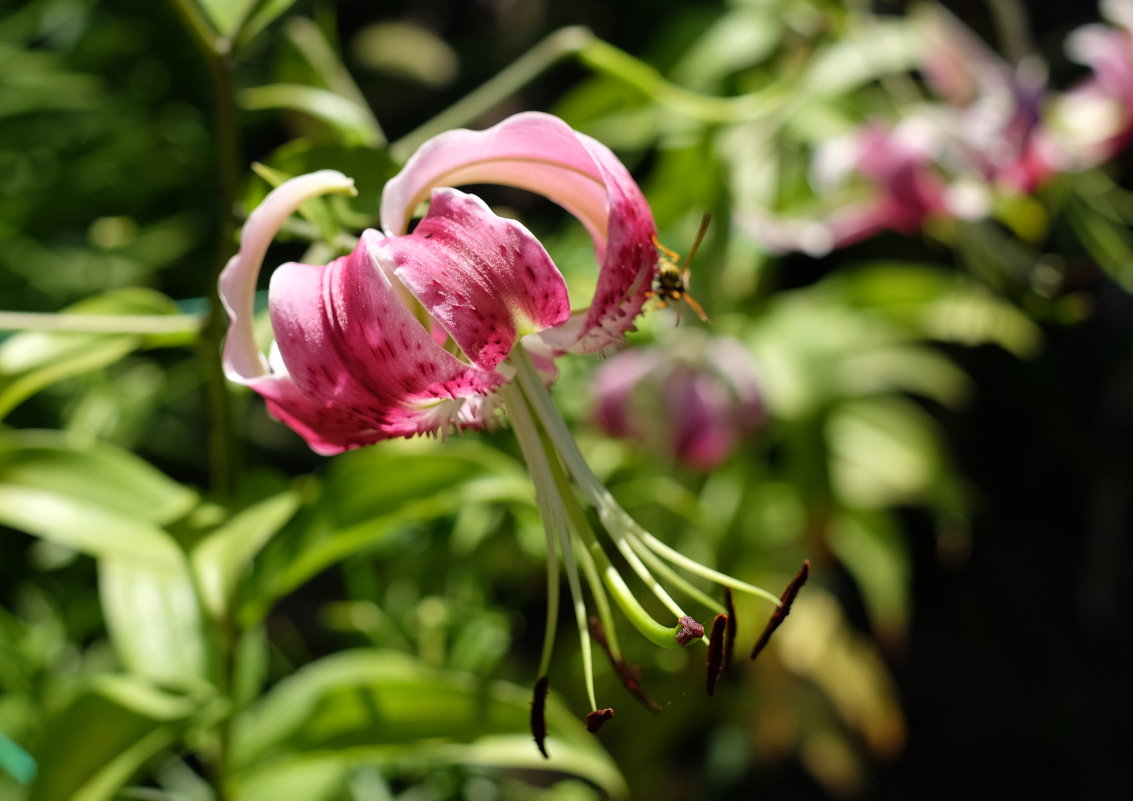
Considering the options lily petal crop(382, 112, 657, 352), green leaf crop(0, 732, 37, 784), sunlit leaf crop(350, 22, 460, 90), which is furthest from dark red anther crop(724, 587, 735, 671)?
sunlit leaf crop(350, 22, 460, 90)

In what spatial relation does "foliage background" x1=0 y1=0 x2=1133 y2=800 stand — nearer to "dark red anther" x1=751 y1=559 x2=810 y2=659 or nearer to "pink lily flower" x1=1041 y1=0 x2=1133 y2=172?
"pink lily flower" x1=1041 y1=0 x2=1133 y2=172

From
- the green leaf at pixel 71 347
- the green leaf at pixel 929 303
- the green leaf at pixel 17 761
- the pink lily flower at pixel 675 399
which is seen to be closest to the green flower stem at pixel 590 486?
the green leaf at pixel 71 347

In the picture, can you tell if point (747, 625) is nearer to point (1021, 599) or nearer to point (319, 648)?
point (319, 648)

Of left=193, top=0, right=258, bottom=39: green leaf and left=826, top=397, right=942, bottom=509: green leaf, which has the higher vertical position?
left=193, top=0, right=258, bottom=39: green leaf

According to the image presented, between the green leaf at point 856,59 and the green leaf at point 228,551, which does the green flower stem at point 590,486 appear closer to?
the green leaf at point 228,551

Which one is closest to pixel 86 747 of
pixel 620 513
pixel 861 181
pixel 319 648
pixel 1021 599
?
pixel 620 513

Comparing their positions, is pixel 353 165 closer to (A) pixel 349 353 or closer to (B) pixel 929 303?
(A) pixel 349 353
